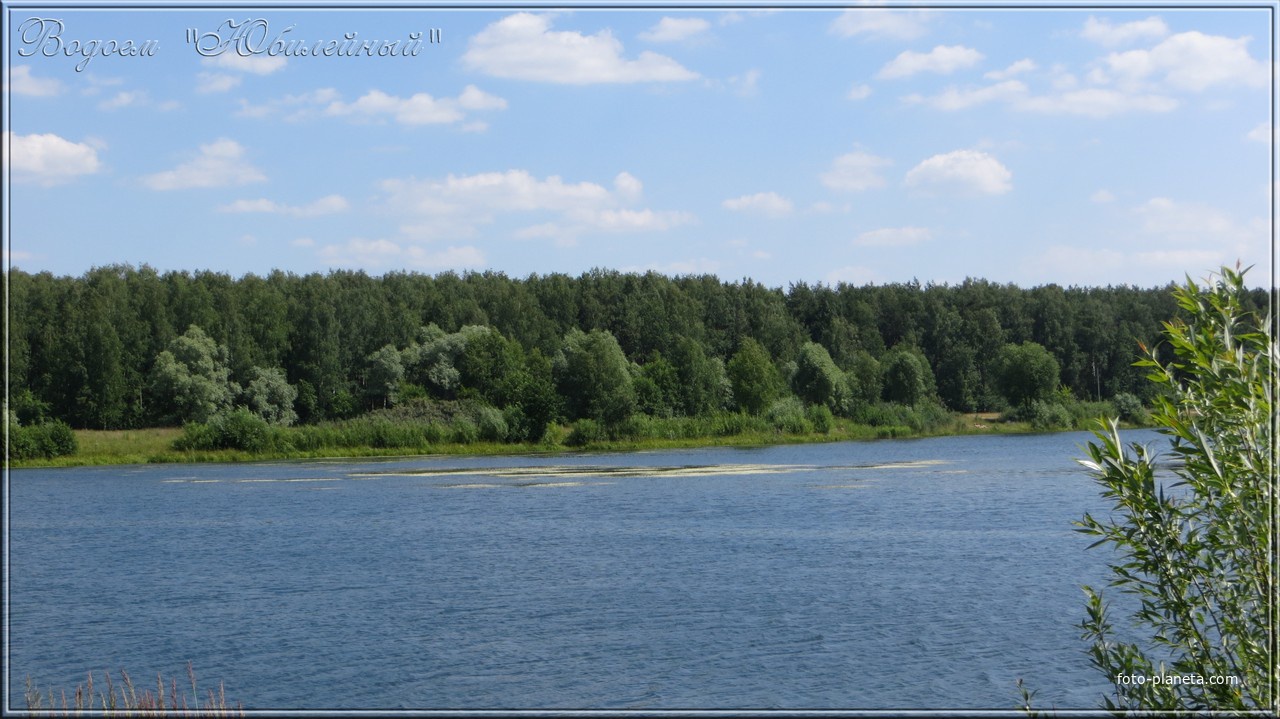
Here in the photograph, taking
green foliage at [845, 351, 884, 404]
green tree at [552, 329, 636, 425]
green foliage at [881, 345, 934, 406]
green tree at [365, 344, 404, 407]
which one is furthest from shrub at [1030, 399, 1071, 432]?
green tree at [365, 344, 404, 407]

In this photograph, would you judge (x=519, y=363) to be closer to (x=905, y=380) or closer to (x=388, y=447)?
(x=388, y=447)

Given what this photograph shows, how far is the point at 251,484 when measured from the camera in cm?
5278

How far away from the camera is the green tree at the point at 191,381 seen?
77375 mm

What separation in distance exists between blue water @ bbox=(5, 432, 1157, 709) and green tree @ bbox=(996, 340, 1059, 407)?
155 feet

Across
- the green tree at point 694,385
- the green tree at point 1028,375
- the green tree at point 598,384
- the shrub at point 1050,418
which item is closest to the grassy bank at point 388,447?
the green tree at point 598,384

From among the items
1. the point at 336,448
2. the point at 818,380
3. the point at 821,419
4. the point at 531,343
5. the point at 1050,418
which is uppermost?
the point at 531,343

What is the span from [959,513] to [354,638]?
70.7 ft

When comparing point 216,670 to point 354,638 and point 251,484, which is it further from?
point 251,484

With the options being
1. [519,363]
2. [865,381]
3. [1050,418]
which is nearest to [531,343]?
[519,363]

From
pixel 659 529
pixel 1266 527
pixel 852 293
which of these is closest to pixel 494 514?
pixel 659 529

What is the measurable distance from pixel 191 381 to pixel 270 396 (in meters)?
6.43

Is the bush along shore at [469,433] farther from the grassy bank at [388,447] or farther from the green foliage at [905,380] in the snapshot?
the green foliage at [905,380]

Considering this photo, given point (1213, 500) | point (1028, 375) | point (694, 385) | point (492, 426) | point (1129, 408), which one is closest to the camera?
point (1213, 500)

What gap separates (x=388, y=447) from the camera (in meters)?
74.8
